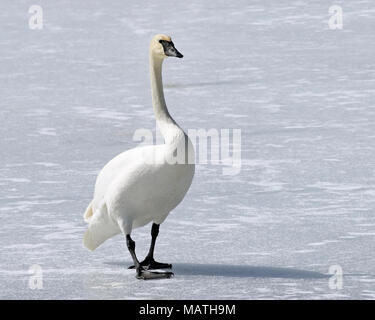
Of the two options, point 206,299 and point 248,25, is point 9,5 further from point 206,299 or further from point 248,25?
point 206,299

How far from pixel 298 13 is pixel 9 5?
4924 millimetres

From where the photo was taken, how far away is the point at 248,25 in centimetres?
1872

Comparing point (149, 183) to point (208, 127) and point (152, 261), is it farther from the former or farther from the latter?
point (208, 127)

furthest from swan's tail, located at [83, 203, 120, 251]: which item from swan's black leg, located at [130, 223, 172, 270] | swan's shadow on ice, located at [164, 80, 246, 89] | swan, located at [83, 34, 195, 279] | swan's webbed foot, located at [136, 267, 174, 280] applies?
swan's shadow on ice, located at [164, 80, 246, 89]

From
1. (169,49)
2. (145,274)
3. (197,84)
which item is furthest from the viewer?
(197,84)

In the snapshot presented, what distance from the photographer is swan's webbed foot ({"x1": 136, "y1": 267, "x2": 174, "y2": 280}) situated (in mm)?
7340

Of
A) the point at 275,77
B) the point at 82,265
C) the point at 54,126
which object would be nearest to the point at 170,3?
the point at 275,77

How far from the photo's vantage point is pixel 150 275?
24.1ft

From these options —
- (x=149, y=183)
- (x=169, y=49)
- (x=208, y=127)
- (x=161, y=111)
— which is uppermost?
(x=169, y=49)

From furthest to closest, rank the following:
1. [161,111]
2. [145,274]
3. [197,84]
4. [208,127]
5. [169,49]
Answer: [197,84], [208,127], [169,49], [161,111], [145,274]

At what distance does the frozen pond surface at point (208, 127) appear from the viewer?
753cm

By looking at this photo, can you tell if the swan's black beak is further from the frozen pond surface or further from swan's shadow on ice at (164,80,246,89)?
swan's shadow on ice at (164,80,246,89)

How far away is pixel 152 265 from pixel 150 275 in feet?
1.09

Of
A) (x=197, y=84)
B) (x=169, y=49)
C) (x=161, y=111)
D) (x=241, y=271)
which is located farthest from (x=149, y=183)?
(x=197, y=84)
